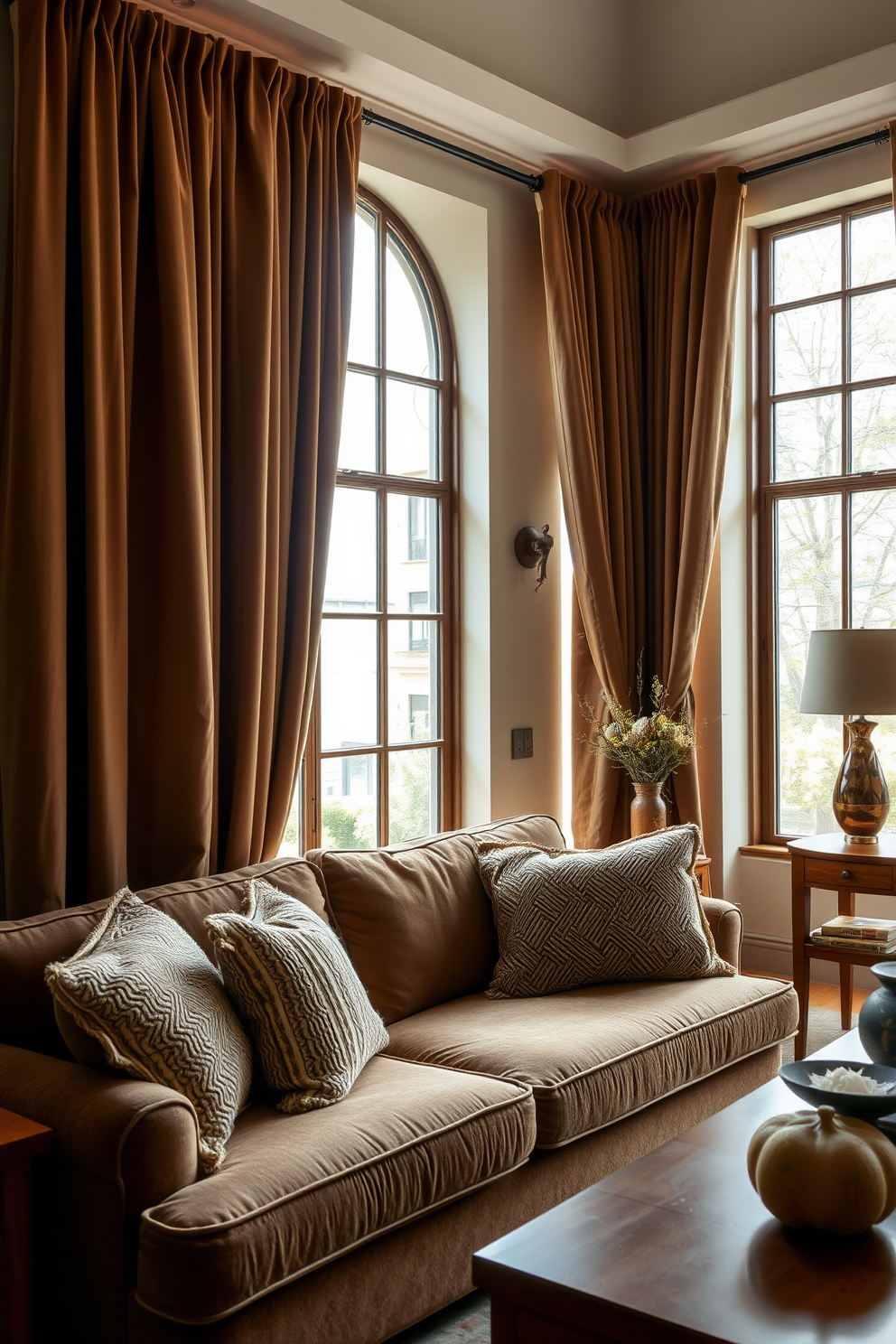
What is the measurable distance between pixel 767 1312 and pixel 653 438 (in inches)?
142

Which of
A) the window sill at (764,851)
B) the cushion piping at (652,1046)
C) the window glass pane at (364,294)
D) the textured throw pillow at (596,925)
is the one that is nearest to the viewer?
the cushion piping at (652,1046)

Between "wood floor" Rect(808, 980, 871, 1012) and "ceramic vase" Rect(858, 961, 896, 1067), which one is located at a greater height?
"ceramic vase" Rect(858, 961, 896, 1067)

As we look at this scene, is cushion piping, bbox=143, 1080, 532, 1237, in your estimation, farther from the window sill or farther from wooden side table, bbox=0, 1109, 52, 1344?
the window sill

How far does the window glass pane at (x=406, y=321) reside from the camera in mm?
4191

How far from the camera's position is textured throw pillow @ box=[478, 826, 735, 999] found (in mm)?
3066

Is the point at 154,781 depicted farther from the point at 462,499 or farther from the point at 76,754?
the point at 462,499

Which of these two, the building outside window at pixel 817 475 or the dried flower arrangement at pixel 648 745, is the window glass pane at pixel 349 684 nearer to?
the dried flower arrangement at pixel 648 745

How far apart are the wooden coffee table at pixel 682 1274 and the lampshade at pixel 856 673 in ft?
6.92

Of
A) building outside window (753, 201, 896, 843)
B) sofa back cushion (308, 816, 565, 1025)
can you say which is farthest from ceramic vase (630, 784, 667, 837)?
sofa back cushion (308, 816, 565, 1025)

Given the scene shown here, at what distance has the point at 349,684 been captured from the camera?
3.98 metres

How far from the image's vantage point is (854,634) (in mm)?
3736

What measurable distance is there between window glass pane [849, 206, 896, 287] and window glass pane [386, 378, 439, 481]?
170 centimetres

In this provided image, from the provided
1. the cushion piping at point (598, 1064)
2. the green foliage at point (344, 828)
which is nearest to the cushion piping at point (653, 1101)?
the cushion piping at point (598, 1064)

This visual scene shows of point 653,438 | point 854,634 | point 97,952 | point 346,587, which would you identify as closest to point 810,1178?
point 97,952
